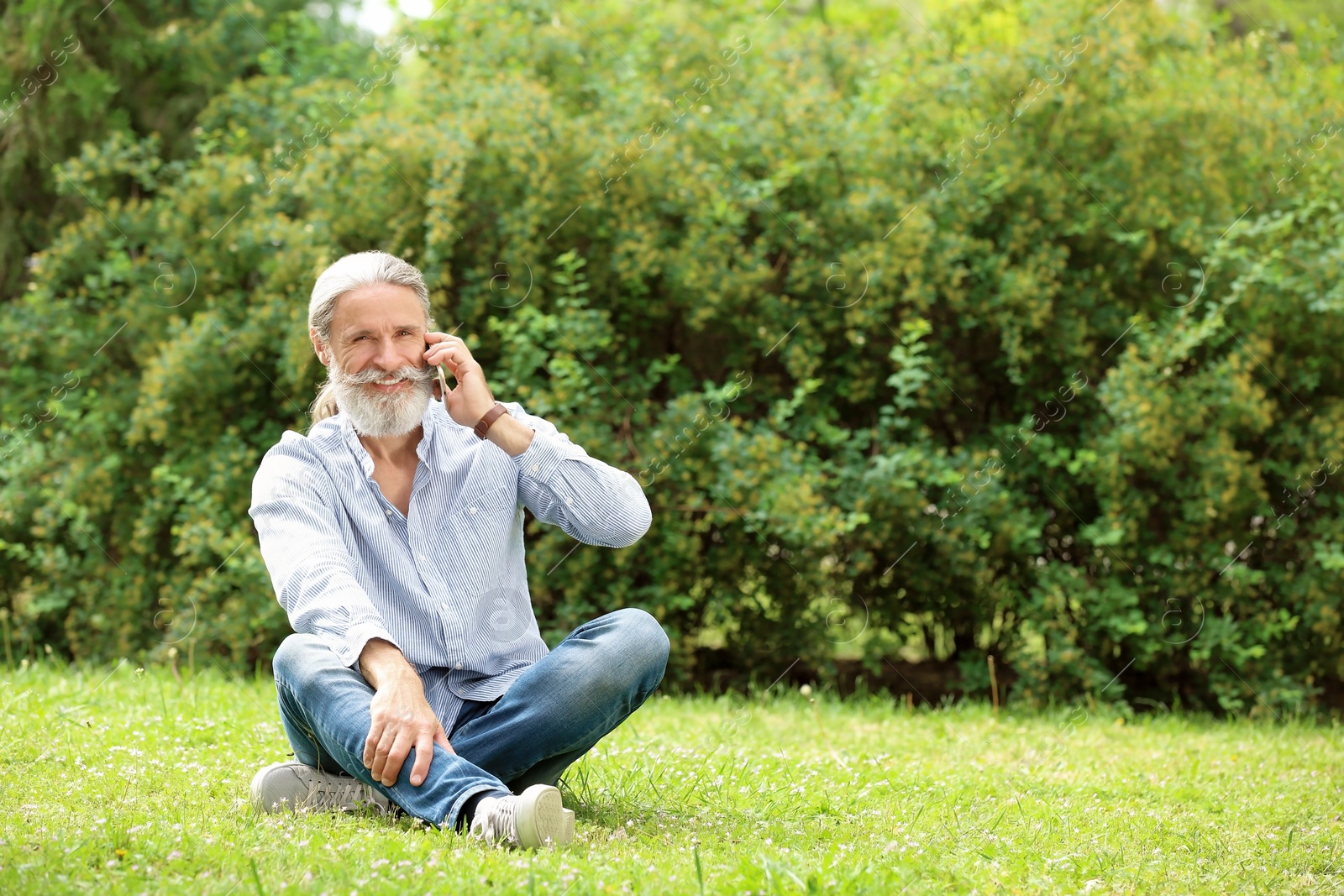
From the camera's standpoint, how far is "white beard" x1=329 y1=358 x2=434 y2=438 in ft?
10.4

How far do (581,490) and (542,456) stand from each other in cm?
13

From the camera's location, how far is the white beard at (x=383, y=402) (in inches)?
124

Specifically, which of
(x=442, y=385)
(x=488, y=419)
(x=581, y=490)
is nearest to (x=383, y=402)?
(x=442, y=385)

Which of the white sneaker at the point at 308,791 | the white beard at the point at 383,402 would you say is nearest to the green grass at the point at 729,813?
the white sneaker at the point at 308,791

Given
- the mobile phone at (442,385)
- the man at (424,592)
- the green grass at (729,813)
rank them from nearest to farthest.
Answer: the green grass at (729,813) → the man at (424,592) → the mobile phone at (442,385)

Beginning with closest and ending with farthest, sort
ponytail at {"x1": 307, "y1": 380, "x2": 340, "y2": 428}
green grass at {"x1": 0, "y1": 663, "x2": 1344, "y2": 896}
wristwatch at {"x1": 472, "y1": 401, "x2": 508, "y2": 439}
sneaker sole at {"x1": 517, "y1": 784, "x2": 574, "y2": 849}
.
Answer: green grass at {"x1": 0, "y1": 663, "x2": 1344, "y2": 896}
sneaker sole at {"x1": 517, "y1": 784, "x2": 574, "y2": 849}
wristwatch at {"x1": 472, "y1": 401, "x2": 508, "y2": 439}
ponytail at {"x1": 307, "y1": 380, "x2": 340, "y2": 428}

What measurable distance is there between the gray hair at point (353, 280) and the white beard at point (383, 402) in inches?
4.3

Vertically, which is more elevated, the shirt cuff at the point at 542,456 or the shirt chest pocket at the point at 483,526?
the shirt cuff at the point at 542,456

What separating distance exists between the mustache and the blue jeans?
69cm

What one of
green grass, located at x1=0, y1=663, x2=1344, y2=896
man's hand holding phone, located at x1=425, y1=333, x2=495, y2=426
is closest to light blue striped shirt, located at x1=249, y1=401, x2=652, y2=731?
man's hand holding phone, located at x1=425, y1=333, x2=495, y2=426

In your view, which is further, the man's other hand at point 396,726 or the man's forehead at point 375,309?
the man's forehead at point 375,309

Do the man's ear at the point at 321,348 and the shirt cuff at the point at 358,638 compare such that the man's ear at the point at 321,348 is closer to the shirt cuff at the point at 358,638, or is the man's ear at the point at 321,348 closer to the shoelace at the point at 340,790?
the shirt cuff at the point at 358,638

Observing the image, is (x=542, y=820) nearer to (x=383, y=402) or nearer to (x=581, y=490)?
(x=581, y=490)

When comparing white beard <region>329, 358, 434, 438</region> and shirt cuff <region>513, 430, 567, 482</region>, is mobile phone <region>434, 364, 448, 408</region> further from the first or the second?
shirt cuff <region>513, 430, 567, 482</region>
